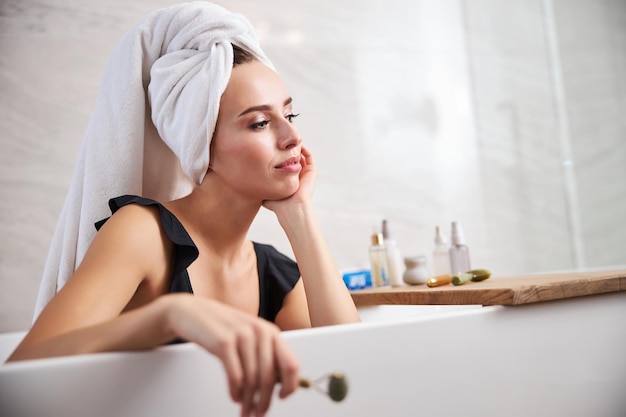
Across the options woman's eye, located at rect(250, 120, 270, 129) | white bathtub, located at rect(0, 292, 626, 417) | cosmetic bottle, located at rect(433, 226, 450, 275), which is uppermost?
woman's eye, located at rect(250, 120, 270, 129)

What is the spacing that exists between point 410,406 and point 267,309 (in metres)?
0.68

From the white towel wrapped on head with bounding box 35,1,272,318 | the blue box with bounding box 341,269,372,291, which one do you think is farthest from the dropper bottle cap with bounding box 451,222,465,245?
the white towel wrapped on head with bounding box 35,1,272,318

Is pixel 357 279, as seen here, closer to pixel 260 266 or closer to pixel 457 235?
pixel 457 235

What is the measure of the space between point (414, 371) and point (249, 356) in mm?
342

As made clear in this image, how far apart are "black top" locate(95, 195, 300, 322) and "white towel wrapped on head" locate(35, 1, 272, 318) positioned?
0.14m

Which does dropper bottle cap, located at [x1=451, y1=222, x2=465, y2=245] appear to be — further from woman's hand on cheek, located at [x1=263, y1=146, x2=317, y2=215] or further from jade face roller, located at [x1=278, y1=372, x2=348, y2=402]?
jade face roller, located at [x1=278, y1=372, x2=348, y2=402]

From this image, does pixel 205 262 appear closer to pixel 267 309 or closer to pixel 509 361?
pixel 267 309

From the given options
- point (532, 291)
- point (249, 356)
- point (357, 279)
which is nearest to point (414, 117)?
point (357, 279)

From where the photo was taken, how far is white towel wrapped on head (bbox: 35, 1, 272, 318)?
1.26 m

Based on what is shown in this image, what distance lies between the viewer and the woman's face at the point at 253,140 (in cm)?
126

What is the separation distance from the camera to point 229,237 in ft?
4.40

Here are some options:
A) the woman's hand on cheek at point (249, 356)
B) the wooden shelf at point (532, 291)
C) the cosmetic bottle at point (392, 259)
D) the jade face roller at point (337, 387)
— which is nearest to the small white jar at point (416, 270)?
the cosmetic bottle at point (392, 259)

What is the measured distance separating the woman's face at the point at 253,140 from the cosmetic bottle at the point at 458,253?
755 mm

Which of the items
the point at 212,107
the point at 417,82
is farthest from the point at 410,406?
the point at 417,82
